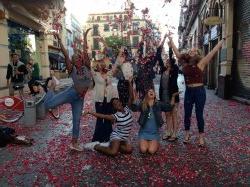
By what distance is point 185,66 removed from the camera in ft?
23.1

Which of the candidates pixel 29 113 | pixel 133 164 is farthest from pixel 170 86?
pixel 29 113

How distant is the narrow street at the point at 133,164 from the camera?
5.09 meters

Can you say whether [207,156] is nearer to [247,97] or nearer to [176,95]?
[176,95]

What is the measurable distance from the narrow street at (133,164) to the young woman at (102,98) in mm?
556

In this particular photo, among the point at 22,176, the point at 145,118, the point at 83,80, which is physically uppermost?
the point at 83,80

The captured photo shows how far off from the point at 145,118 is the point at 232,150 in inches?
64.4

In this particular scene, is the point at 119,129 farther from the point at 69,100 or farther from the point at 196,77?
the point at 196,77

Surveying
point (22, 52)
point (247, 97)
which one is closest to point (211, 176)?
point (247, 97)

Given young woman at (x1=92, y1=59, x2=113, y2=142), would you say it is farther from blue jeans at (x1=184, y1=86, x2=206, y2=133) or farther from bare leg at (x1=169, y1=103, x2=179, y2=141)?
blue jeans at (x1=184, y1=86, x2=206, y2=133)

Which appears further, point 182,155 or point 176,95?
point 176,95

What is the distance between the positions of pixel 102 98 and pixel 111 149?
1071 millimetres

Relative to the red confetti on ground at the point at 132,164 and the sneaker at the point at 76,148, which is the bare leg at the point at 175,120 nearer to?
the red confetti on ground at the point at 132,164

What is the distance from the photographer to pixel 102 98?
6.93 metres

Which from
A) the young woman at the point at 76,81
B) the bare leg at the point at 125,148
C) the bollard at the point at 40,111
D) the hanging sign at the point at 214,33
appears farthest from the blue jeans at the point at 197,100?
the hanging sign at the point at 214,33
